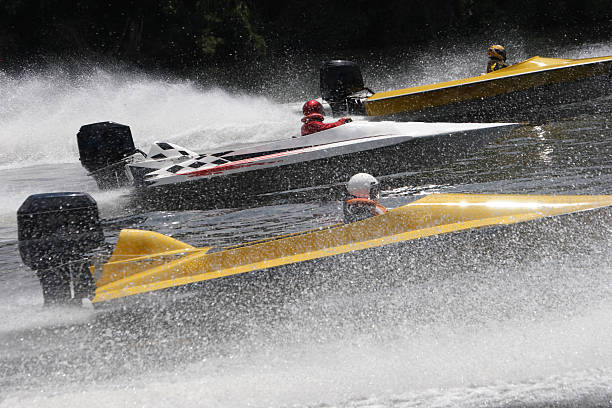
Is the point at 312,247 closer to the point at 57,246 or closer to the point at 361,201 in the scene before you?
the point at 361,201

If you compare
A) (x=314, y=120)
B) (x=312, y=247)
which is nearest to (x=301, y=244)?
(x=312, y=247)

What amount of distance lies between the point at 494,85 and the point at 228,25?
1136 cm

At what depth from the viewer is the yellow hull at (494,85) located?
9.12 m

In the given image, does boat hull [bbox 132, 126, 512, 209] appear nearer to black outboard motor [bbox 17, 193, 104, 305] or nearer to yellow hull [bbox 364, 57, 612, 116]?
yellow hull [bbox 364, 57, 612, 116]

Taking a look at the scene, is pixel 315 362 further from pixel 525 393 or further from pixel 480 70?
pixel 480 70

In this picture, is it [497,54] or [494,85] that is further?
[497,54]

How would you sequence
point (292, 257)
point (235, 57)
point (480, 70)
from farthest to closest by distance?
point (235, 57), point (480, 70), point (292, 257)

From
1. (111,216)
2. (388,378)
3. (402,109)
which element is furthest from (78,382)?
(402,109)

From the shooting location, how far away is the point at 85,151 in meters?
7.00

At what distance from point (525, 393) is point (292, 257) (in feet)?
4.68

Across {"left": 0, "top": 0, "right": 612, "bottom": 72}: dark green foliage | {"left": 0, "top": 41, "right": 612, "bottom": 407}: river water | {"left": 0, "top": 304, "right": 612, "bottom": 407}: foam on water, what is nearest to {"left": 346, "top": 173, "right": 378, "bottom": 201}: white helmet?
{"left": 0, "top": 41, "right": 612, "bottom": 407}: river water

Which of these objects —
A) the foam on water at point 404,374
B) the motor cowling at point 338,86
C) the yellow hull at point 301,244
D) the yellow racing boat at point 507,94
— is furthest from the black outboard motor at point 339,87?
the foam on water at point 404,374

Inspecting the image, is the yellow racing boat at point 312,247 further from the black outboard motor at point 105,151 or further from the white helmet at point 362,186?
the black outboard motor at point 105,151

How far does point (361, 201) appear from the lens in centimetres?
394
